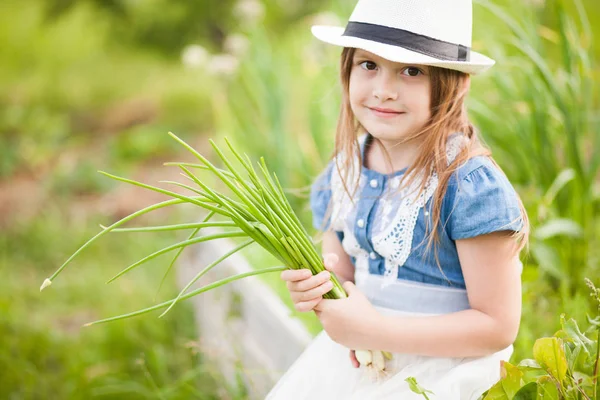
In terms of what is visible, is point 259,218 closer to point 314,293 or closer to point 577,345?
point 314,293

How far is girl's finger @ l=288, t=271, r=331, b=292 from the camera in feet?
4.14

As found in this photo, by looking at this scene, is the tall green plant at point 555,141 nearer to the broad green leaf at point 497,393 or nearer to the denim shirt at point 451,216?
the denim shirt at point 451,216

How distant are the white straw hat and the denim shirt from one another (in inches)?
8.0

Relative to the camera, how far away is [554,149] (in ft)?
7.43

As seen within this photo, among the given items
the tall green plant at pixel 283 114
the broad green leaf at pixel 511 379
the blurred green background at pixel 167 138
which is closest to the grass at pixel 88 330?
the blurred green background at pixel 167 138

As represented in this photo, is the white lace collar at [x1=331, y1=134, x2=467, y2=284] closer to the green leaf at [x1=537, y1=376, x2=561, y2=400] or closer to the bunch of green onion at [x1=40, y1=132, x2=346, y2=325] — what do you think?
the bunch of green onion at [x1=40, y1=132, x2=346, y2=325]

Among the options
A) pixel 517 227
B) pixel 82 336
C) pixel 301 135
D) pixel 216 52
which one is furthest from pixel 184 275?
pixel 216 52

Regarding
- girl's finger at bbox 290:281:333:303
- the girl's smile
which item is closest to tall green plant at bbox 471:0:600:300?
the girl's smile

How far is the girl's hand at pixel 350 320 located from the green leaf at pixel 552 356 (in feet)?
0.98

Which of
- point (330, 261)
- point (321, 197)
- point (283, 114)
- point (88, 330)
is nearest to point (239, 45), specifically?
point (283, 114)

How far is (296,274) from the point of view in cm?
126

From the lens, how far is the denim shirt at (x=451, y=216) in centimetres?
121

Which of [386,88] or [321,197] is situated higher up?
[386,88]

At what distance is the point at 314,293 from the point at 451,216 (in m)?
0.30
